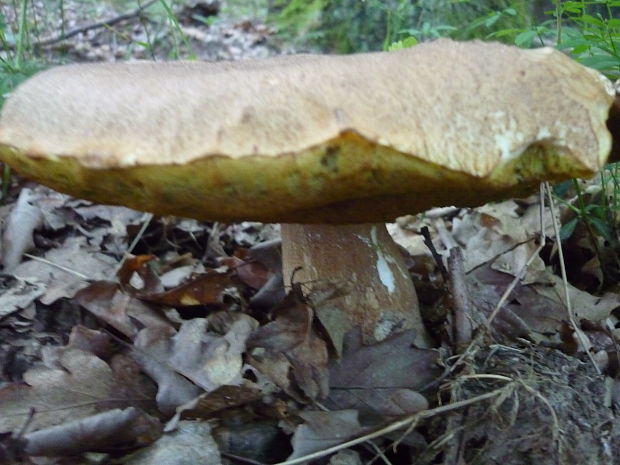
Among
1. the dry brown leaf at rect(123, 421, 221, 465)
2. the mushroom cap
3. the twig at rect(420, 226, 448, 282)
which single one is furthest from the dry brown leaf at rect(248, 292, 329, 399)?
the twig at rect(420, 226, 448, 282)

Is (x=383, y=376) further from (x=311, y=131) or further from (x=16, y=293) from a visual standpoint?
(x=16, y=293)

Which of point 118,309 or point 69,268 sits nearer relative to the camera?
point 118,309

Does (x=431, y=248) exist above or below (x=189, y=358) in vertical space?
above

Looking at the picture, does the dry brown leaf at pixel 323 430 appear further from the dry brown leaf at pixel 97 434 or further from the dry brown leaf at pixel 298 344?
the dry brown leaf at pixel 97 434

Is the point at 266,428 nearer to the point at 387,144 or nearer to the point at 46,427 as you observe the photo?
the point at 46,427

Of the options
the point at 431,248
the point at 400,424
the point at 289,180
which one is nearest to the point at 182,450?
the point at 400,424

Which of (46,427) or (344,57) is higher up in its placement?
(344,57)

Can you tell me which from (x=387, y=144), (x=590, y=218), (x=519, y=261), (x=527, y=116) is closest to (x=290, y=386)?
(x=387, y=144)

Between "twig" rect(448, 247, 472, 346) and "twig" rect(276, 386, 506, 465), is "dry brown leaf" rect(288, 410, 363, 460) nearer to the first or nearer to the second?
"twig" rect(276, 386, 506, 465)
